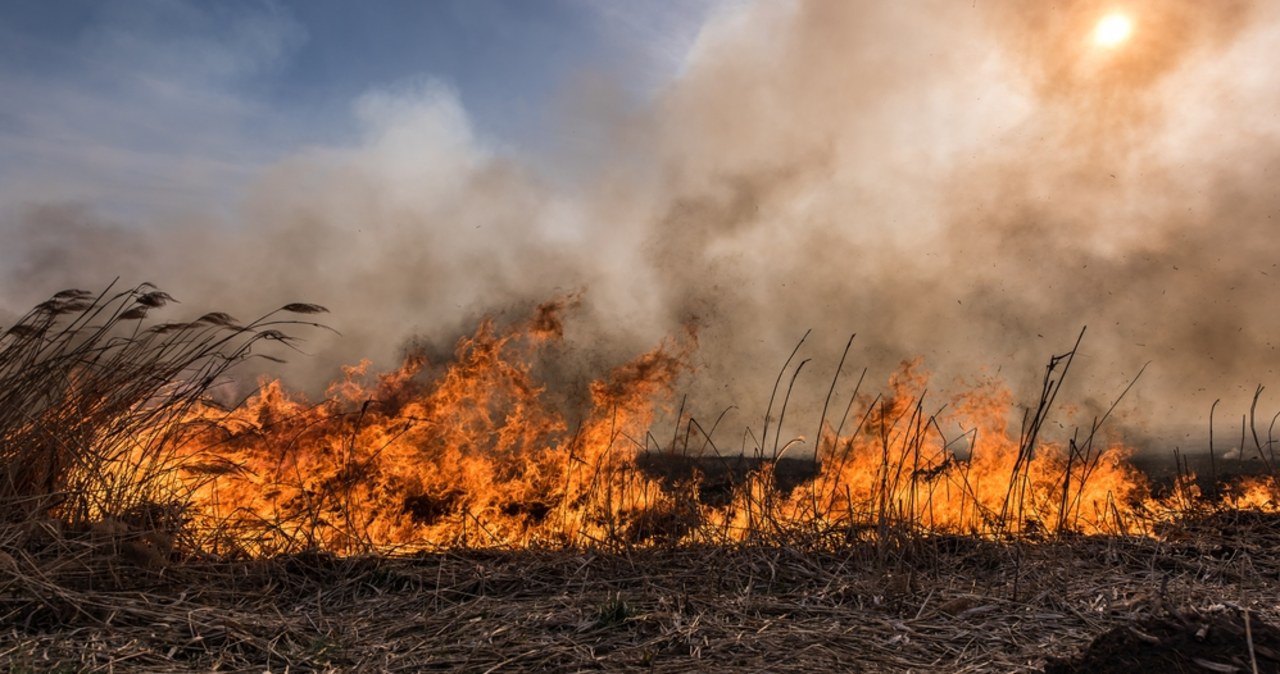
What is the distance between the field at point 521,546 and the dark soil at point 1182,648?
0.01m

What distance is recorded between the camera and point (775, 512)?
17.1 ft

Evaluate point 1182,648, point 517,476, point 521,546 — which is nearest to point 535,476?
point 517,476

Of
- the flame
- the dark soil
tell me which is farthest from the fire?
the dark soil

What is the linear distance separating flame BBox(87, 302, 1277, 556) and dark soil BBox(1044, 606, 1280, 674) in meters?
1.66

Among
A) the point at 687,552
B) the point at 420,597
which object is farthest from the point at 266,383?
the point at 687,552

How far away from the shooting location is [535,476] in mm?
6539

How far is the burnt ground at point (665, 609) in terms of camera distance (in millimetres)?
3078

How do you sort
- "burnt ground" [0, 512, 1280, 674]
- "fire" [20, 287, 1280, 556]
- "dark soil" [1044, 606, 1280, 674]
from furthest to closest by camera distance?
"fire" [20, 287, 1280, 556]
"burnt ground" [0, 512, 1280, 674]
"dark soil" [1044, 606, 1280, 674]

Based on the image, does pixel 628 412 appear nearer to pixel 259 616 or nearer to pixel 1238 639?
pixel 259 616

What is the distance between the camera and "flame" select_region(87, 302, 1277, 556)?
5023 mm

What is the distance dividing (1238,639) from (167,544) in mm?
4852

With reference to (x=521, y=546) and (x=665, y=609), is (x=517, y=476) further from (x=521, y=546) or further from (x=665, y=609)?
(x=665, y=609)

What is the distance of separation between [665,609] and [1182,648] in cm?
186

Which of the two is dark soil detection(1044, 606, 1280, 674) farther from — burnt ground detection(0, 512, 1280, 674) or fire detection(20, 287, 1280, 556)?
→ fire detection(20, 287, 1280, 556)
